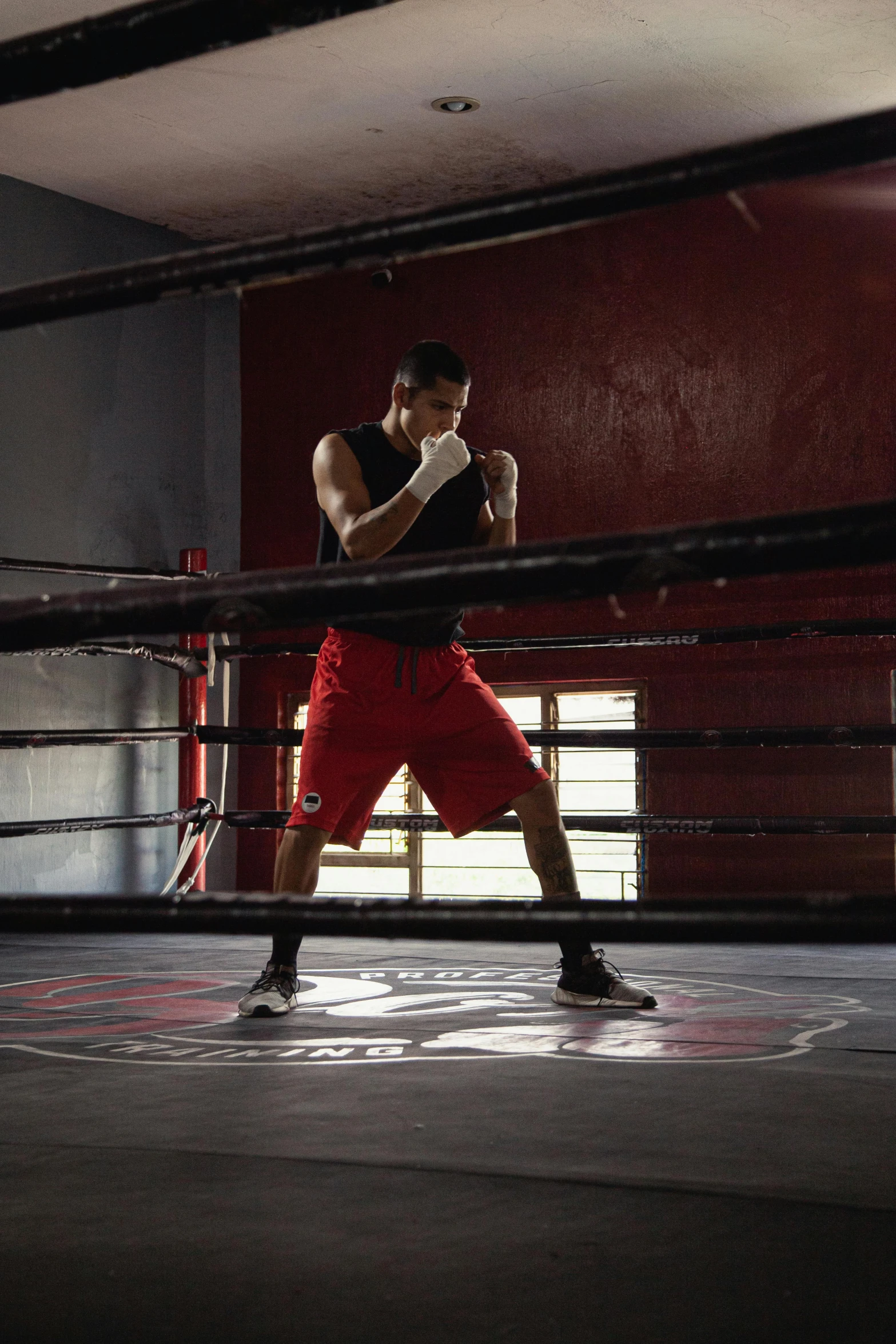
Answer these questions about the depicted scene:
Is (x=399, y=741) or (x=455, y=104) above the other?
(x=455, y=104)

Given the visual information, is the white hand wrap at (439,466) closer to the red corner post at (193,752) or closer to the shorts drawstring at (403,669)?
the shorts drawstring at (403,669)

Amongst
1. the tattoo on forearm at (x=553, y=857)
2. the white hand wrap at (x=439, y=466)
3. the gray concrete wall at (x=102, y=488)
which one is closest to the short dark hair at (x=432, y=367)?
the white hand wrap at (x=439, y=466)

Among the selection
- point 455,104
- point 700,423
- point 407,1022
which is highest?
point 455,104

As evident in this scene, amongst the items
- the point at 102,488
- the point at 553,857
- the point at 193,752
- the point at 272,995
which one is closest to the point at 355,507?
the point at 553,857

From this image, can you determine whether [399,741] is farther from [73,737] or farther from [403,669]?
[73,737]

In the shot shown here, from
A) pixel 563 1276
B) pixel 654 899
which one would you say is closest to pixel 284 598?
pixel 654 899

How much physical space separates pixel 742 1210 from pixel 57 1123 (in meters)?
0.74

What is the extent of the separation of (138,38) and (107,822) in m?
2.82

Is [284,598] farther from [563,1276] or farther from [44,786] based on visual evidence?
[44,786]

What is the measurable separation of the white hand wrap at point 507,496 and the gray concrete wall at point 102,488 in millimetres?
2325

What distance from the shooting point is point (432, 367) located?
2.27 meters

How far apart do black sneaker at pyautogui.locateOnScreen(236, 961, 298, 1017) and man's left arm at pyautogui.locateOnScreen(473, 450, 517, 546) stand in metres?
0.89

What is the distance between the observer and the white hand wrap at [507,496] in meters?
2.39

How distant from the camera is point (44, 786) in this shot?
4.32m
